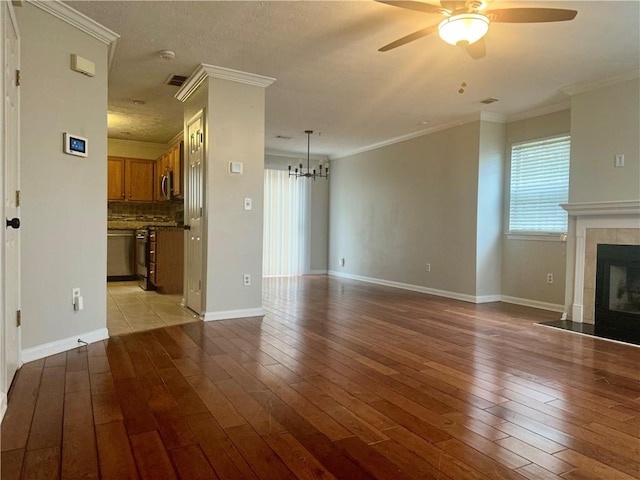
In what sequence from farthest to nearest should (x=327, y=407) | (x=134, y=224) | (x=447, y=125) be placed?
(x=134, y=224) → (x=447, y=125) → (x=327, y=407)

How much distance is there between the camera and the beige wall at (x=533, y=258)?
526cm

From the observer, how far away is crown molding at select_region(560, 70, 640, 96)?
163 inches

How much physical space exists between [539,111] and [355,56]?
9.58 feet

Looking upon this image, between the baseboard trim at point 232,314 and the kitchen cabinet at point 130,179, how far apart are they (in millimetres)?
4421

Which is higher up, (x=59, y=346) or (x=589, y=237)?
(x=589, y=237)

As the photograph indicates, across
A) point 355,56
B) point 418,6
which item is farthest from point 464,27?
point 355,56

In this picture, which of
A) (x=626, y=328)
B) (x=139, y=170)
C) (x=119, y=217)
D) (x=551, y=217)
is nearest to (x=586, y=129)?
(x=551, y=217)

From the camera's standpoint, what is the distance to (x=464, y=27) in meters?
2.58

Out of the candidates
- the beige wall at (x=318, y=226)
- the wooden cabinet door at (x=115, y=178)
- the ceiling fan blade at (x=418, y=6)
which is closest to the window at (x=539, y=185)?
the ceiling fan blade at (x=418, y=6)

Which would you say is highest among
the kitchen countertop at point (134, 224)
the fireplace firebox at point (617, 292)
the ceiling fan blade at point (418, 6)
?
the ceiling fan blade at point (418, 6)

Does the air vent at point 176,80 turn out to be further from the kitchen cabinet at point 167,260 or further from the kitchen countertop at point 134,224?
the kitchen countertop at point 134,224

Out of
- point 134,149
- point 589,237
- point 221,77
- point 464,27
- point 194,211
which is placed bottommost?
point 589,237

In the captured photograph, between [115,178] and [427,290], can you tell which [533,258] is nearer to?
[427,290]

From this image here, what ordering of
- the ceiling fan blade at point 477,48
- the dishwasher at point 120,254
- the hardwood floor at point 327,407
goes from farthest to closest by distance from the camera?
1. the dishwasher at point 120,254
2. the ceiling fan blade at point 477,48
3. the hardwood floor at point 327,407
